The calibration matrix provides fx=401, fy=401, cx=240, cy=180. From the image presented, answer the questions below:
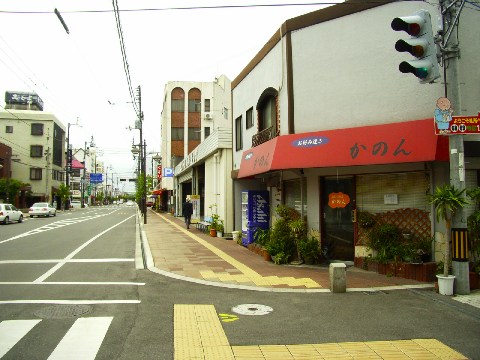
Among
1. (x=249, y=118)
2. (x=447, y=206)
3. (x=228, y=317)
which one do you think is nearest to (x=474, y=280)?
(x=447, y=206)

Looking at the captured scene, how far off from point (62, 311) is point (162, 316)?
69.3 inches

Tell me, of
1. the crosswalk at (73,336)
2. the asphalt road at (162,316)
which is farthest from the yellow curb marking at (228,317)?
the crosswalk at (73,336)

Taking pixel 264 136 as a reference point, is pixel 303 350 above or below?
below

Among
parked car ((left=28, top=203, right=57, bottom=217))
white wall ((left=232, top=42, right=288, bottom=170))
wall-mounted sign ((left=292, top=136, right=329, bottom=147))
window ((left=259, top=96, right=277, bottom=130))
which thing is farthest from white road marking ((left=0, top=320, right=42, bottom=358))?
parked car ((left=28, top=203, right=57, bottom=217))

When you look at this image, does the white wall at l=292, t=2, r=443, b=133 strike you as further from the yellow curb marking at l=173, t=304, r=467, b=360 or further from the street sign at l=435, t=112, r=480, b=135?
the yellow curb marking at l=173, t=304, r=467, b=360

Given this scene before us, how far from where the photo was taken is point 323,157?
10406 mm

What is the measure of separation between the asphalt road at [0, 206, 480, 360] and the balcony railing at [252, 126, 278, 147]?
21.0 ft

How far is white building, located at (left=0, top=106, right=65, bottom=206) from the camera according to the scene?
60406 mm

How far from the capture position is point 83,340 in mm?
5477

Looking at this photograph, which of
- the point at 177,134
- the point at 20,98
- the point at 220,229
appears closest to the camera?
the point at 220,229

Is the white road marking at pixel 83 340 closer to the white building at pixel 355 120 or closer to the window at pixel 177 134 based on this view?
the white building at pixel 355 120

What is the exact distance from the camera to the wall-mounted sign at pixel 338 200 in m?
11.3

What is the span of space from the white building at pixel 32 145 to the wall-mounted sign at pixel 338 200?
58068 millimetres

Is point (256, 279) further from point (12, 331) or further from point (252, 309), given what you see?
point (12, 331)
